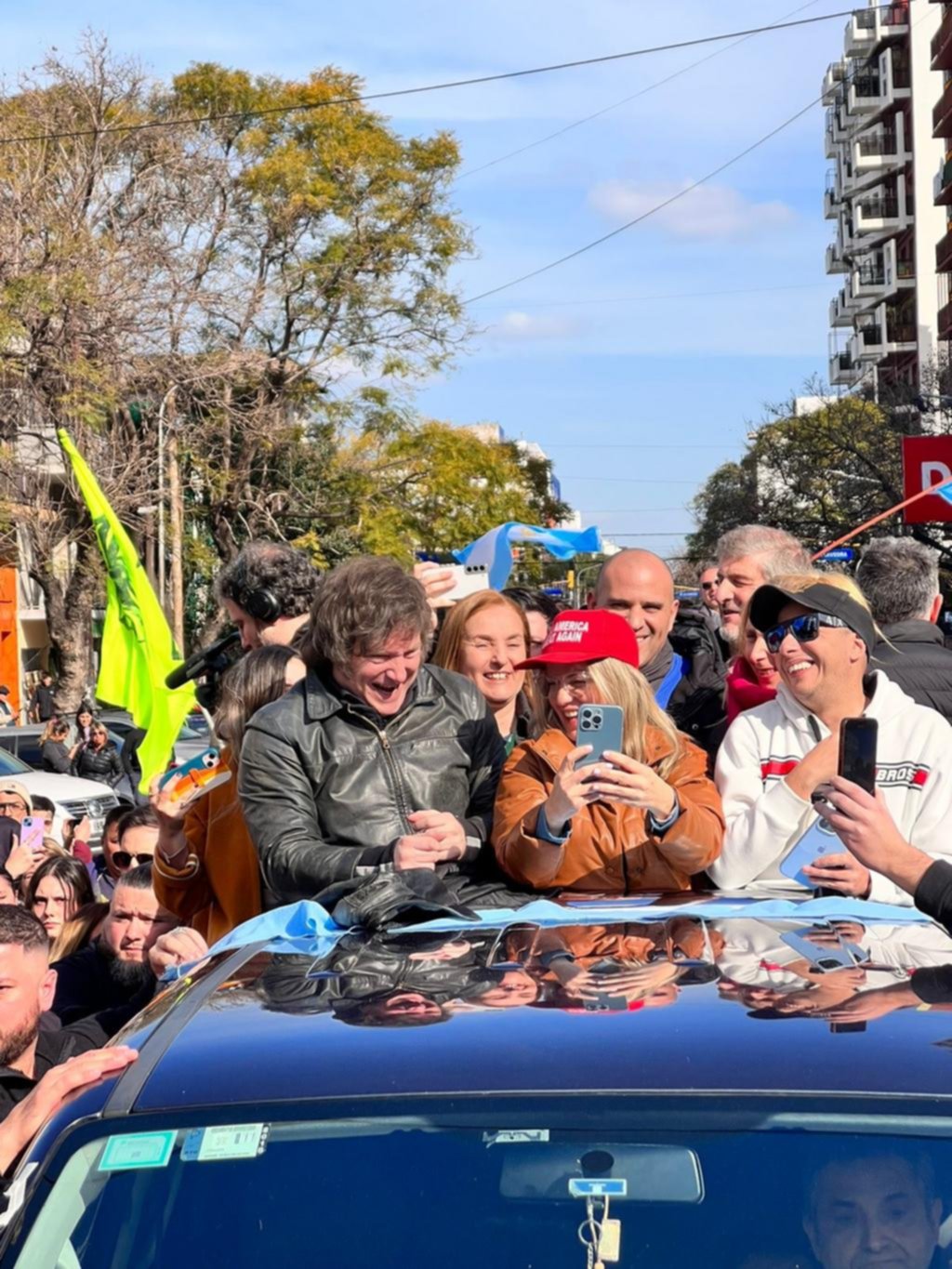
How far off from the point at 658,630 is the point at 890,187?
98.9m

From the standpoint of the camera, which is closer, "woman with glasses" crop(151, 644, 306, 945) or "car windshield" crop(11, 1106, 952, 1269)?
"car windshield" crop(11, 1106, 952, 1269)

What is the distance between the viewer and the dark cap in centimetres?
420

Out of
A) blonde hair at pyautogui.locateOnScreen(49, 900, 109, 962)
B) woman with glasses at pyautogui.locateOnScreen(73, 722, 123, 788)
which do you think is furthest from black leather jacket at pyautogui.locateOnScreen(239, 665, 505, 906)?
woman with glasses at pyautogui.locateOnScreen(73, 722, 123, 788)

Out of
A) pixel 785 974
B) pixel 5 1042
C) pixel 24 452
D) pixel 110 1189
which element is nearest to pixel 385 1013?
pixel 110 1189

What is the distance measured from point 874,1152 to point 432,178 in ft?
124

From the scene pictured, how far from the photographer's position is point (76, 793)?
18188 millimetres

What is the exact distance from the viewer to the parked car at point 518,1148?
2.07m

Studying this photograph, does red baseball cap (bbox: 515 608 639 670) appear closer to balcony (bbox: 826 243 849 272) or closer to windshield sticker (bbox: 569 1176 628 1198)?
windshield sticker (bbox: 569 1176 628 1198)

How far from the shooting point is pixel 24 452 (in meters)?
31.3

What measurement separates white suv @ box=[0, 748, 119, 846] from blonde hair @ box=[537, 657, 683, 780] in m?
Answer: 13.8

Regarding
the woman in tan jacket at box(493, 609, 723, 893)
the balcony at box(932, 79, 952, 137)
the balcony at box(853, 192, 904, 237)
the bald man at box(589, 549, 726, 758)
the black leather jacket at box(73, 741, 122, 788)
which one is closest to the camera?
the woman in tan jacket at box(493, 609, 723, 893)

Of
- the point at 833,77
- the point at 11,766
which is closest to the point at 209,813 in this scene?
the point at 11,766

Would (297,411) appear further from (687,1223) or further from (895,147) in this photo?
(895,147)

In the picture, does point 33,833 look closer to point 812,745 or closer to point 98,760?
point 812,745
